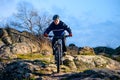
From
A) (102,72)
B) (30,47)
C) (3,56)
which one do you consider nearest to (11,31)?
(30,47)

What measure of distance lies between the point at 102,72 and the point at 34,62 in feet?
16.4

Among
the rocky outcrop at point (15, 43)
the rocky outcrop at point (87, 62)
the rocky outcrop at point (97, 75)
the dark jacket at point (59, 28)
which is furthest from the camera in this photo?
the rocky outcrop at point (15, 43)

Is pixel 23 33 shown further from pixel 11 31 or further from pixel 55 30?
pixel 55 30

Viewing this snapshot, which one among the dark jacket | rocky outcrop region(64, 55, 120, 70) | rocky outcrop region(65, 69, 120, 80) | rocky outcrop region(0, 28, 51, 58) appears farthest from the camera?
rocky outcrop region(0, 28, 51, 58)

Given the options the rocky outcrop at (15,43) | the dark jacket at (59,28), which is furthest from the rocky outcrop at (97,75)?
the rocky outcrop at (15,43)

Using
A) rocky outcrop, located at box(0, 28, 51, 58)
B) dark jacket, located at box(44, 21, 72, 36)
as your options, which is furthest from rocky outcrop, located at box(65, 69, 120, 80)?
rocky outcrop, located at box(0, 28, 51, 58)

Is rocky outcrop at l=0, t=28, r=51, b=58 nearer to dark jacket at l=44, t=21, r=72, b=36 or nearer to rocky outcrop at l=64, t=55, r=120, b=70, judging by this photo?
rocky outcrop at l=64, t=55, r=120, b=70

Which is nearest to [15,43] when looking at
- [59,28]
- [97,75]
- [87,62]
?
[87,62]

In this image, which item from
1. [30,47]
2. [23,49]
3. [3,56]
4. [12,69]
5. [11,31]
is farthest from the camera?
[11,31]

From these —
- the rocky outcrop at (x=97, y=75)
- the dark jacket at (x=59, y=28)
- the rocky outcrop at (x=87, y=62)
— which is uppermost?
the dark jacket at (x=59, y=28)

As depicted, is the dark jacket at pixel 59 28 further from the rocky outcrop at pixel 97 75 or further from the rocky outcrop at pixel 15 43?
the rocky outcrop at pixel 15 43

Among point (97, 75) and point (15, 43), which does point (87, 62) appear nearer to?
point (97, 75)

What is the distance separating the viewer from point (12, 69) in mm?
18906

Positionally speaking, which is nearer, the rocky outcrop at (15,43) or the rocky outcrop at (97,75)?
the rocky outcrop at (97,75)
